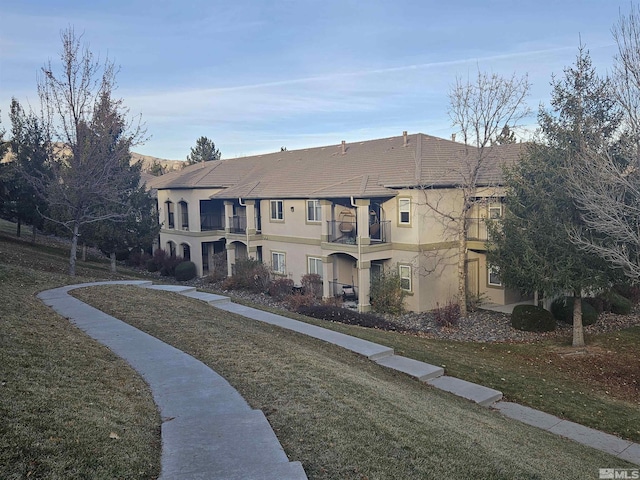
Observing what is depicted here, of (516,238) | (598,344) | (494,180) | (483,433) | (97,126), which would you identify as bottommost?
(598,344)

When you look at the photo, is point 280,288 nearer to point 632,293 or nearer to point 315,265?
point 315,265

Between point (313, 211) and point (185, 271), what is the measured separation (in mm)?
10132

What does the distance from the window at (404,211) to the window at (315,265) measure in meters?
5.17

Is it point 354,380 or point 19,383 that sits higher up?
point 19,383

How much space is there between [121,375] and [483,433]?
513 centimetres

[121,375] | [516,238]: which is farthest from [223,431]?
[516,238]

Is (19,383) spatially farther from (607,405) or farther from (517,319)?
(517,319)

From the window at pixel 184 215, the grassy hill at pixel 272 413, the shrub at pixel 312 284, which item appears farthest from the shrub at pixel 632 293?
the window at pixel 184 215

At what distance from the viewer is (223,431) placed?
5.67 m

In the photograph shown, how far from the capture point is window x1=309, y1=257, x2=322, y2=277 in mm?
25984

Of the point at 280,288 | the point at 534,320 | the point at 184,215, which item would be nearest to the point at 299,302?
the point at 280,288

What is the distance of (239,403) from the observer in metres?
6.57

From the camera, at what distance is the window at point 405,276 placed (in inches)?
883

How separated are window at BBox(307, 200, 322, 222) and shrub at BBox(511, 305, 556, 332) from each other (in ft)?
35.3
